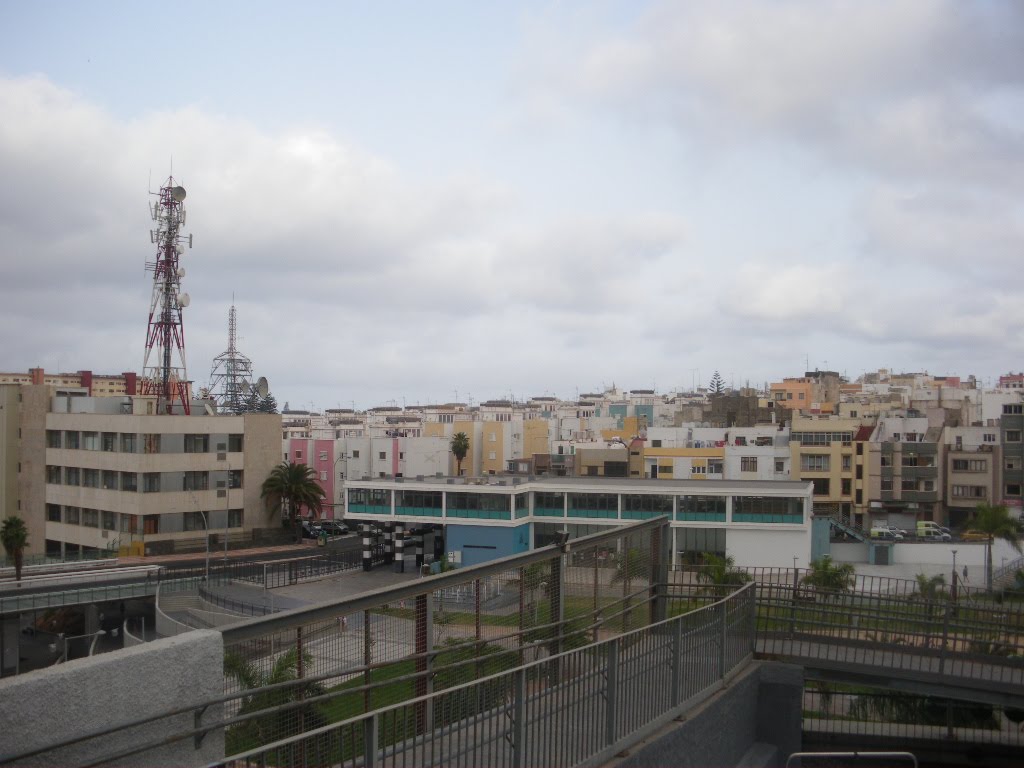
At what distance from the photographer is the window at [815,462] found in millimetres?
49116

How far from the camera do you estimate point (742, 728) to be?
925 centimetres

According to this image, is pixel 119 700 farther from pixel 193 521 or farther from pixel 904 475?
pixel 904 475

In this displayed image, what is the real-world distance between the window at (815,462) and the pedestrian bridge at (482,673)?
132 feet

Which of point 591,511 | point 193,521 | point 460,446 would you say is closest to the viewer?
point 591,511

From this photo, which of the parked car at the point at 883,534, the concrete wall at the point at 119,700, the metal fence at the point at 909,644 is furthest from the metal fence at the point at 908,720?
the parked car at the point at 883,534

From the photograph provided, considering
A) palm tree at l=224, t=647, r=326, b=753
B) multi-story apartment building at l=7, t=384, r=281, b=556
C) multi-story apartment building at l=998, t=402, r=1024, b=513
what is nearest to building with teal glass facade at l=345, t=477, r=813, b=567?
multi-story apartment building at l=7, t=384, r=281, b=556

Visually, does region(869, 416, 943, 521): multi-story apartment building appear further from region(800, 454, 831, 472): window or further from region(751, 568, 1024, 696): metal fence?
region(751, 568, 1024, 696): metal fence

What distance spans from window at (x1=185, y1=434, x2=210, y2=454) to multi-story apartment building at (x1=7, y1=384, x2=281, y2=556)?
5 cm

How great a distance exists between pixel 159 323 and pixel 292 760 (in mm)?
47727

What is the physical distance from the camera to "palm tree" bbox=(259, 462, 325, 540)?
4381cm

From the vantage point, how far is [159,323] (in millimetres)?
47938

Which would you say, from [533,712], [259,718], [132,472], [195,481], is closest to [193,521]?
[195,481]

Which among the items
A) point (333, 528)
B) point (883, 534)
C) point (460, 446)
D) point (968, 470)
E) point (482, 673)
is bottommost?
point (333, 528)

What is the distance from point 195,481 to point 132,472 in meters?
2.89
